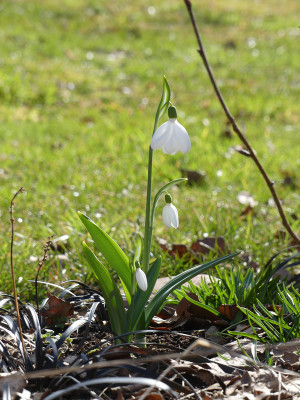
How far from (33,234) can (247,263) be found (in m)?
1.34

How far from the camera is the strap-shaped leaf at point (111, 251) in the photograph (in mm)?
1738

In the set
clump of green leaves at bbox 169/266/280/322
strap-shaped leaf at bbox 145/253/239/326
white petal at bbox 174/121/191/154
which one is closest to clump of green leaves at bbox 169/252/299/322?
clump of green leaves at bbox 169/266/280/322

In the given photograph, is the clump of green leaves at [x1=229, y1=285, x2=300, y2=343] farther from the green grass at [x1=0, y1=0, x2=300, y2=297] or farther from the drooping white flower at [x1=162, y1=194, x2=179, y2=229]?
the green grass at [x1=0, y1=0, x2=300, y2=297]

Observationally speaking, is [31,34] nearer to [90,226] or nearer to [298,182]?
[298,182]

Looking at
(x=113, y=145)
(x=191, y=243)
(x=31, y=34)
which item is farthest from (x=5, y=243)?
(x=31, y=34)

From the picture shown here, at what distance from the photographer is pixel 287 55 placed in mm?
10781

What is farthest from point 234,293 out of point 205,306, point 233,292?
point 205,306

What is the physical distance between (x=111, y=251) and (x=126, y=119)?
4.90 m

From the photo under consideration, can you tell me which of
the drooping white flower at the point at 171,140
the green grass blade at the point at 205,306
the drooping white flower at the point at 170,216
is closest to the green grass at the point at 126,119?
the green grass blade at the point at 205,306

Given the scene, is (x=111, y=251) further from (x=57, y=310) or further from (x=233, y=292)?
(x=233, y=292)

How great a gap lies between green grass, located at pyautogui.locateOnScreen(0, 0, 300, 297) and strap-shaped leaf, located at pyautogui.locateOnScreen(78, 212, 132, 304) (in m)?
0.98

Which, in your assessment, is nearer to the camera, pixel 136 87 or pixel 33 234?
pixel 33 234

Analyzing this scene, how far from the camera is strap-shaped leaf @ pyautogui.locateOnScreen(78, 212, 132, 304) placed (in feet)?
5.70

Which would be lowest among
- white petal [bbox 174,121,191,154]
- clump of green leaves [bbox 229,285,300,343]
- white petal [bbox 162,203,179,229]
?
clump of green leaves [bbox 229,285,300,343]
